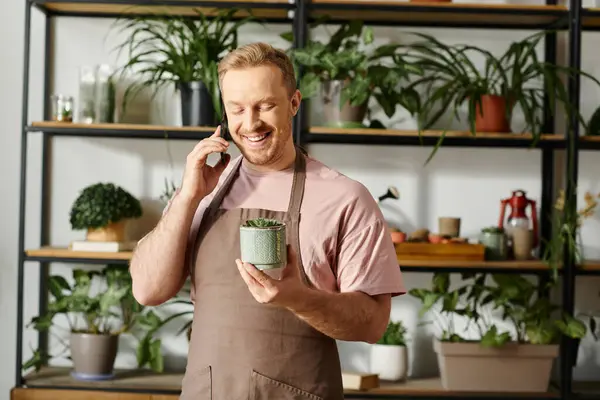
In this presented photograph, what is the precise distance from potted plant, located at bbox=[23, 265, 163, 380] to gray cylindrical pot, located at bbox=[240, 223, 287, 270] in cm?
186

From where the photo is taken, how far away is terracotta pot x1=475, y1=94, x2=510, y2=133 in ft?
11.0

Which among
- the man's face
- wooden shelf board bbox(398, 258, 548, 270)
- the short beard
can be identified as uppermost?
the man's face

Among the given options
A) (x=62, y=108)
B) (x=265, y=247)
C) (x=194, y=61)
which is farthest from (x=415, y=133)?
(x=265, y=247)

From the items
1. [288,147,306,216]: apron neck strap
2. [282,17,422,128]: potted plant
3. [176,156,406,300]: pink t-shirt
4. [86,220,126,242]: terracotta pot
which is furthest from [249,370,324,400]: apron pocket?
[86,220,126,242]: terracotta pot

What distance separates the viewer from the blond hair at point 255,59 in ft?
5.81

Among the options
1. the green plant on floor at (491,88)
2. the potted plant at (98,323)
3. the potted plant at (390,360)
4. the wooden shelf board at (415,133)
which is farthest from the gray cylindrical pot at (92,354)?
the green plant on floor at (491,88)

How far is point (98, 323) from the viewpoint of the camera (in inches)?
140

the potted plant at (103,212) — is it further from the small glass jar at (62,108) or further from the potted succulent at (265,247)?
the potted succulent at (265,247)

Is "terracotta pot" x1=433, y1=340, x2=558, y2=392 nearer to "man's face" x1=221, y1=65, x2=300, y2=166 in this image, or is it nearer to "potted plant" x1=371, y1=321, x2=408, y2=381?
"potted plant" x1=371, y1=321, x2=408, y2=381

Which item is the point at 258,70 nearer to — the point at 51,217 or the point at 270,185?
the point at 270,185

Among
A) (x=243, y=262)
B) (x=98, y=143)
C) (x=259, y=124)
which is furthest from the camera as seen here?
(x=98, y=143)

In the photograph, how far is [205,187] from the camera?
6.04ft

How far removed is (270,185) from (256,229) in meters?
0.32

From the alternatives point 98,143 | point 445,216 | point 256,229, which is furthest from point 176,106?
point 256,229
